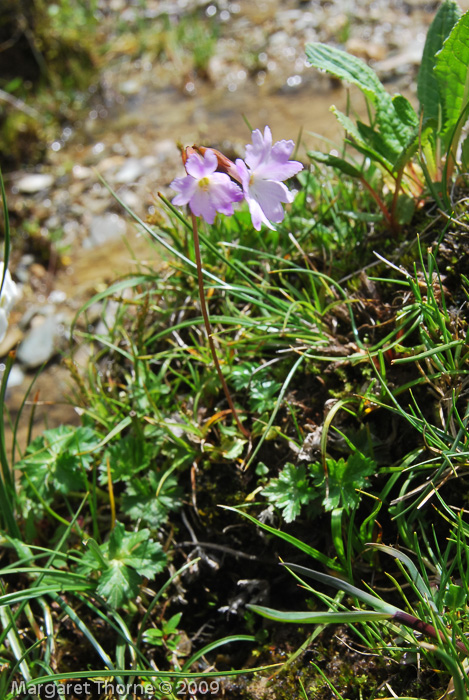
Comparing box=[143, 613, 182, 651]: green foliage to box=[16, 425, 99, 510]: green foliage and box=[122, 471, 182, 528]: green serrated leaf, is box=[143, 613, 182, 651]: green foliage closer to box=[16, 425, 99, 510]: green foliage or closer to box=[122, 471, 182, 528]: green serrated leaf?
box=[122, 471, 182, 528]: green serrated leaf

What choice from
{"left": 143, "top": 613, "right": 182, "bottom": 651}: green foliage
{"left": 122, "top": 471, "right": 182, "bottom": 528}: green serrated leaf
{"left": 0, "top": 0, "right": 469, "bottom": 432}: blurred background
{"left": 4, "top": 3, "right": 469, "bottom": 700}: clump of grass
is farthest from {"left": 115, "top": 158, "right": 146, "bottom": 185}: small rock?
{"left": 143, "top": 613, "right": 182, "bottom": 651}: green foliage

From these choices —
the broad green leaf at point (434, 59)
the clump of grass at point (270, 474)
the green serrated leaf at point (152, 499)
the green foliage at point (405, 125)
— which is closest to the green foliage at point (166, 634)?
the clump of grass at point (270, 474)

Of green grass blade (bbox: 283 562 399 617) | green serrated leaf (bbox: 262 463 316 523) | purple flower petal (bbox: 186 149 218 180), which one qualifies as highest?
purple flower petal (bbox: 186 149 218 180)

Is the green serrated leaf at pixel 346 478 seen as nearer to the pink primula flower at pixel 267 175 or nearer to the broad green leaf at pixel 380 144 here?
the pink primula flower at pixel 267 175

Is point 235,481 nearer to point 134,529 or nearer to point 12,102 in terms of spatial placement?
point 134,529

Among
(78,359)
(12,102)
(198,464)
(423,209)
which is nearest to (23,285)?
(78,359)
